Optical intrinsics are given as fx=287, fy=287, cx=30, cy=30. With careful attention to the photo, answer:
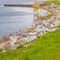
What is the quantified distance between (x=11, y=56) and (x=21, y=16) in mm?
29573

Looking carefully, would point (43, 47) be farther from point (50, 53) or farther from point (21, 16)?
point (21, 16)

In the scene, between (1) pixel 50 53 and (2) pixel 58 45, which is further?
(2) pixel 58 45

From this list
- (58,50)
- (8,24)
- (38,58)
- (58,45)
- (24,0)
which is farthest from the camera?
(24,0)

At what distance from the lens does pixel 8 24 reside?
38.4 meters

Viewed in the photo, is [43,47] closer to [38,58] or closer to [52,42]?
[52,42]

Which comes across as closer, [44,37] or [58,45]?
[58,45]

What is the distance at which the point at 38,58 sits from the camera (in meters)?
16.5

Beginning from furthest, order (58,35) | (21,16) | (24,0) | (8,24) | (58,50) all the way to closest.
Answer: (24,0)
(21,16)
(8,24)
(58,35)
(58,50)

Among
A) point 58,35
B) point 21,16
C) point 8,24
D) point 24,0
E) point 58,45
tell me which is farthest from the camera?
point 24,0

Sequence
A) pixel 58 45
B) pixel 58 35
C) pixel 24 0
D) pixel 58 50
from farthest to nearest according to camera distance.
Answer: pixel 24 0, pixel 58 35, pixel 58 45, pixel 58 50

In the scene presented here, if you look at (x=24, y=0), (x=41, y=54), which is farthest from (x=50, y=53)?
(x=24, y=0)

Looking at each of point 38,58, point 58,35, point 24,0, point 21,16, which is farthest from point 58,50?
point 24,0

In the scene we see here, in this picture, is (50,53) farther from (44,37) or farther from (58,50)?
(44,37)

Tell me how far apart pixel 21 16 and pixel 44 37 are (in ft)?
81.8
